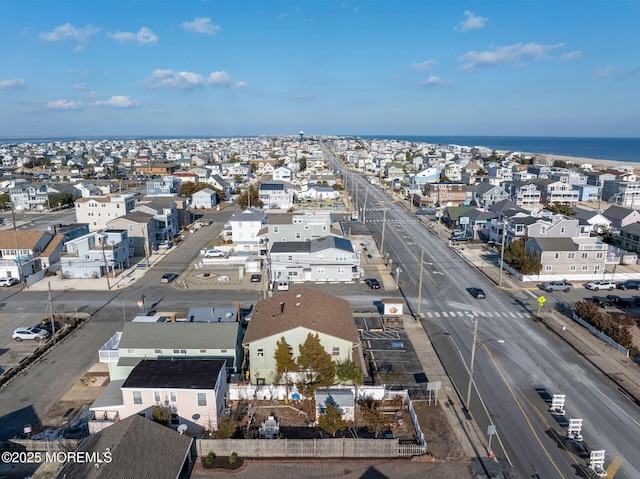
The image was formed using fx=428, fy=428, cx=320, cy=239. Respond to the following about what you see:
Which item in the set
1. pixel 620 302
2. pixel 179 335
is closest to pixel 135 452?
pixel 179 335

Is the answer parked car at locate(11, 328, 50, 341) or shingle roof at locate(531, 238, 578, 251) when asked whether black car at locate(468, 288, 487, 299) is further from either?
parked car at locate(11, 328, 50, 341)

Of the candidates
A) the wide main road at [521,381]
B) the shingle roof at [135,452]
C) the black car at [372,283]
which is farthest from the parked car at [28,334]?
the wide main road at [521,381]

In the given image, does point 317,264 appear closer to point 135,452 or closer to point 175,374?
point 175,374

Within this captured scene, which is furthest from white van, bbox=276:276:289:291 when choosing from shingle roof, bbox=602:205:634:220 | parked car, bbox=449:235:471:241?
shingle roof, bbox=602:205:634:220

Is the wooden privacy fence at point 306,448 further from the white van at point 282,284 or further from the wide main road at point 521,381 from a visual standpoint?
the white van at point 282,284

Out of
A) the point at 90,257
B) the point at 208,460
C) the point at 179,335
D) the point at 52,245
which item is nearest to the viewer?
the point at 208,460

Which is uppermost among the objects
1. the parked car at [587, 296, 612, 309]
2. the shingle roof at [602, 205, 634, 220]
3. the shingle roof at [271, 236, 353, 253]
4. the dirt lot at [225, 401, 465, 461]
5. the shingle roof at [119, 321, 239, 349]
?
the shingle roof at [602, 205, 634, 220]

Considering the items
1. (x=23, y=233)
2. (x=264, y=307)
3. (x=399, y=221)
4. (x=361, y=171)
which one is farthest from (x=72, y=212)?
(x=361, y=171)
